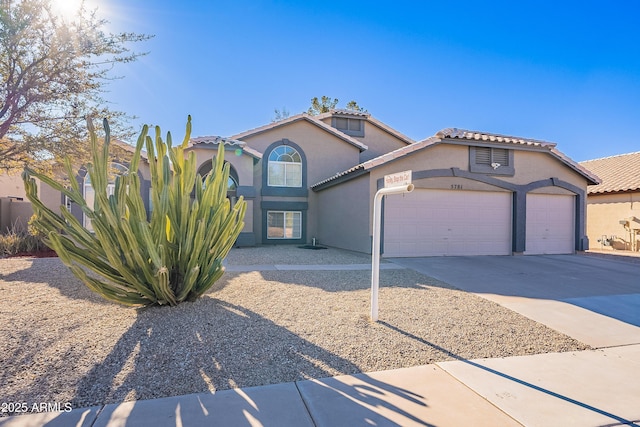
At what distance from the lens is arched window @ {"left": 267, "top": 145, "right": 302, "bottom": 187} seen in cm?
1848

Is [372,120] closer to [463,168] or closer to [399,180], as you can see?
[463,168]

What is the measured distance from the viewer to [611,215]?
1883 cm

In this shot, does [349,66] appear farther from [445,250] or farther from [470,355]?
[470,355]

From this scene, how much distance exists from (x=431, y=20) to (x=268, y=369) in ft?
42.6

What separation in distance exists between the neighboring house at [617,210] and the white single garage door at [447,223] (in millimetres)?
8064

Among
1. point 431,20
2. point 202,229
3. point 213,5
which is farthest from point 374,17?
point 202,229

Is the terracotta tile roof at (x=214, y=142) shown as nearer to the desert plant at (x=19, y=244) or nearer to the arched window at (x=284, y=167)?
the arched window at (x=284, y=167)

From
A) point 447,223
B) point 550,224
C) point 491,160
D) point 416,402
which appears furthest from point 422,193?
point 416,402

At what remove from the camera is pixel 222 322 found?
5379mm

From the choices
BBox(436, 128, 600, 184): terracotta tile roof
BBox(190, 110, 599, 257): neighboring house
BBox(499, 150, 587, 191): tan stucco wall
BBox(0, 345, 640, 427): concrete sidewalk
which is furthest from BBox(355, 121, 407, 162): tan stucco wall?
BBox(0, 345, 640, 427): concrete sidewalk

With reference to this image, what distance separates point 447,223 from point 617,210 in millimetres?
11401

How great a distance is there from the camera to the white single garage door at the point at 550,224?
15.0 meters

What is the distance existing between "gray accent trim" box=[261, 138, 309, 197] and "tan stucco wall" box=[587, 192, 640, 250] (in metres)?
16.0

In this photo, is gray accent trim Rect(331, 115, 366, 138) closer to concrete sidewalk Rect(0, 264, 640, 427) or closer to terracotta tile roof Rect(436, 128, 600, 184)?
terracotta tile roof Rect(436, 128, 600, 184)
